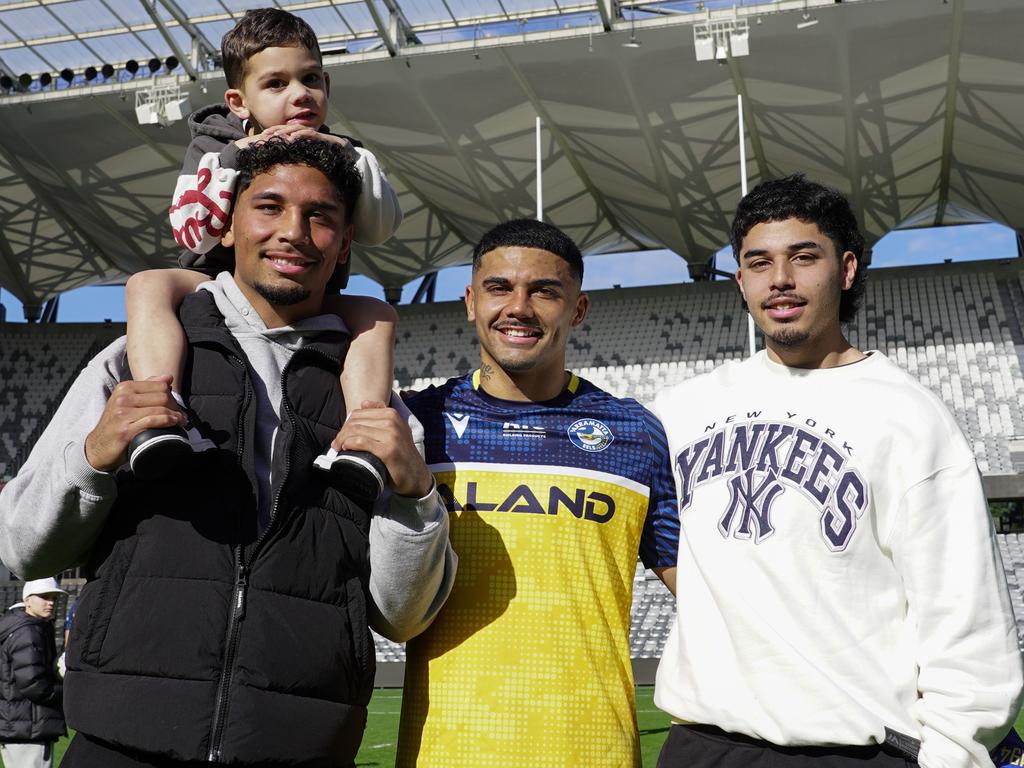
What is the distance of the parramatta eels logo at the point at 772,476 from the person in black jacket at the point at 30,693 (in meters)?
5.21

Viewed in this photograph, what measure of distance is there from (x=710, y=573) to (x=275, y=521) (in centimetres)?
100

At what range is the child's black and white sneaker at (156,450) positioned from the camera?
1919 mm

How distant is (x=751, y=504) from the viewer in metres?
2.48

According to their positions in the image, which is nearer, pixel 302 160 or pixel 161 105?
pixel 302 160

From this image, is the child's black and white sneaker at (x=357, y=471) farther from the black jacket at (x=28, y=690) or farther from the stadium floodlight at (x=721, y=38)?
the stadium floodlight at (x=721, y=38)

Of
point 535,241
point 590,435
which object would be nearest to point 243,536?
point 590,435

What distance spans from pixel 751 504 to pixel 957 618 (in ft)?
1.61

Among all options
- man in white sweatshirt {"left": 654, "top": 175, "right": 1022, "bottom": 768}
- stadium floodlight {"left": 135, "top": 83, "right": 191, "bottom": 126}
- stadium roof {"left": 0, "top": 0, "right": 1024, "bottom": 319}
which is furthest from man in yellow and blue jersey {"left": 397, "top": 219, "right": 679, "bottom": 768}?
stadium floodlight {"left": 135, "top": 83, "right": 191, "bottom": 126}

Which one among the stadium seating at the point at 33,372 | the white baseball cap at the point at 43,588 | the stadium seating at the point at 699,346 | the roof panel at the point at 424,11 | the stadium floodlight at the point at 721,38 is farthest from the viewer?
the stadium seating at the point at 33,372

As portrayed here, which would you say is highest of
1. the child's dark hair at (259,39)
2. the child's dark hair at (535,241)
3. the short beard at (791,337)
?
the child's dark hair at (259,39)

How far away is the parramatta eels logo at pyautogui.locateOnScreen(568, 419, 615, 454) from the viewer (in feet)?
9.25

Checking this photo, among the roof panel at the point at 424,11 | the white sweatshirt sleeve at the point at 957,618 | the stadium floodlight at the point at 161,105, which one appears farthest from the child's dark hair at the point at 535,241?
the stadium floodlight at the point at 161,105

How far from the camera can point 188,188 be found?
253 cm

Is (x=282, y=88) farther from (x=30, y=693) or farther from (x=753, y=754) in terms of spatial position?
(x=30, y=693)
